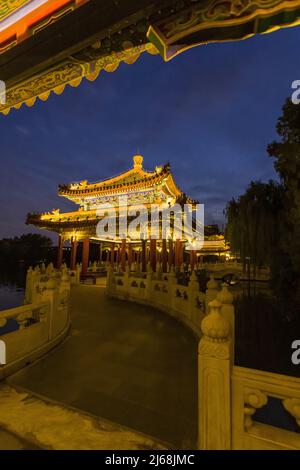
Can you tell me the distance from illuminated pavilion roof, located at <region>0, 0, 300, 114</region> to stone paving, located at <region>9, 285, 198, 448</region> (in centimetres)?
350

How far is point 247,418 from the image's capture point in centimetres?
179

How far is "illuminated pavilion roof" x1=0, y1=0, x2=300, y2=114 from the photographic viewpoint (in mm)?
1759

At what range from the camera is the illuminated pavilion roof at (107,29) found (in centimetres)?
176

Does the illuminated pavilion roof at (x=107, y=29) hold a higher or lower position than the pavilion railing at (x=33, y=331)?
higher

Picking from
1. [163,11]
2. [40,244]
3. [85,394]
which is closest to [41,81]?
[163,11]

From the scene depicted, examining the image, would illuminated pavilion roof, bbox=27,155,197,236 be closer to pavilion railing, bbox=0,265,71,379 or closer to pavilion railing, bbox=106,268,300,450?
pavilion railing, bbox=0,265,71,379

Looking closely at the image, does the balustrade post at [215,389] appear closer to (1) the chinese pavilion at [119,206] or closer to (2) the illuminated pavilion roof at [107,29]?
(2) the illuminated pavilion roof at [107,29]

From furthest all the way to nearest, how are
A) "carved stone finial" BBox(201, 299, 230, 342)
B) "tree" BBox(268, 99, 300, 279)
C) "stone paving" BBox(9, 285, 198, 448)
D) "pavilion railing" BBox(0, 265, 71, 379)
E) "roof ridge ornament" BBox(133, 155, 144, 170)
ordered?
"roof ridge ornament" BBox(133, 155, 144, 170) → "pavilion railing" BBox(0, 265, 71, 379) → "tree" BBox(268, 99, 300, 279) → "stone paving" BBox(9, 285, 198, 448) → "carved stone finial" BBox(201, 299, 230, 342)

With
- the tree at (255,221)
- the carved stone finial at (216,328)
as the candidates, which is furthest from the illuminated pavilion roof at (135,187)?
the carved stone finial at (216,328)

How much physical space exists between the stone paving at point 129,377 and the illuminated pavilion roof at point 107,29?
3.50 metres

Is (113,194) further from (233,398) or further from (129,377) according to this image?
(233,398)

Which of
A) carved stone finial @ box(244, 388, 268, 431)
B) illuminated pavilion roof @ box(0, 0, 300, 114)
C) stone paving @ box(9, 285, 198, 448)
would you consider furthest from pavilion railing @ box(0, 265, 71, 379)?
illuminated pavilion roof @ box(0, 0, 300, 114)

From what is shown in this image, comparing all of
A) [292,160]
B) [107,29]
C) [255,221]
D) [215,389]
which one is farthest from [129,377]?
[255,221]

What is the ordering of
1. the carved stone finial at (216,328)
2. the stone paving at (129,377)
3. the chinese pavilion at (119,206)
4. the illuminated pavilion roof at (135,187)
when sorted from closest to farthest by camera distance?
1. the carved stone finial at (216,328)
2. the stone paving at (129,377)
3. the chinese pavilion at (119,206)
4. the illuminated pavilion roof at (135,187)
